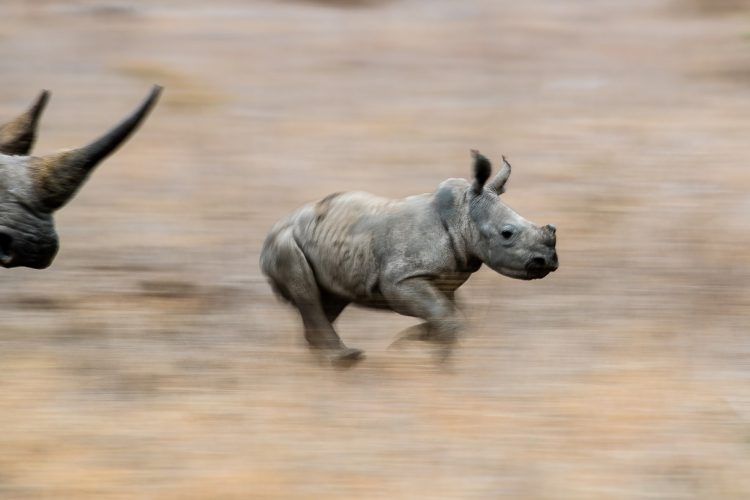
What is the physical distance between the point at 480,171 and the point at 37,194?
192 cm

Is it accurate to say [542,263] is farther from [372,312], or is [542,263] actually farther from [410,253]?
[372,312]

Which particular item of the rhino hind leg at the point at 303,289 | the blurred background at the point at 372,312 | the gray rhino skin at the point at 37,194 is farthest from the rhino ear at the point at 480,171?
the gray rhino skin at the point at 37,194

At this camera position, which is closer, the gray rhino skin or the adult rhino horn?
the gray rhino skin

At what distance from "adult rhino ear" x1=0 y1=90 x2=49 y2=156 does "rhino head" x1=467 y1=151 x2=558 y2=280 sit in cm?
216

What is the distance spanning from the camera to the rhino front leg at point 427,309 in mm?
6207

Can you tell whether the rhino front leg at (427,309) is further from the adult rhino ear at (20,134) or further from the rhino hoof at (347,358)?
the adult rhino ear at (20,134)

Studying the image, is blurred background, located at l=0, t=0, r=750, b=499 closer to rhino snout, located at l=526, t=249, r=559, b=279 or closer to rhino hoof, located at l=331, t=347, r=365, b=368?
rhino hoof, located at l=331, t=347, r=365, b=368

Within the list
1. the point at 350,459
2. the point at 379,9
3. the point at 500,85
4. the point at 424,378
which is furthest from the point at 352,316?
the point at 379,9

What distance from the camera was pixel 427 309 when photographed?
624 cm

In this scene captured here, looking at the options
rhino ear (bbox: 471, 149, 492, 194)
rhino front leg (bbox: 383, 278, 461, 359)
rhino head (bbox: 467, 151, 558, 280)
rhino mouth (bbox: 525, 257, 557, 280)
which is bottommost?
rhino front leg (bbox: 383, 278, 461, 359)

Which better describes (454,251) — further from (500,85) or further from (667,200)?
(500,85)

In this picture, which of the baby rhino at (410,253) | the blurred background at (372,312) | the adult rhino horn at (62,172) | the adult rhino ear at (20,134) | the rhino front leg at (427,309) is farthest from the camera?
the adult rhino ear at (20,134)

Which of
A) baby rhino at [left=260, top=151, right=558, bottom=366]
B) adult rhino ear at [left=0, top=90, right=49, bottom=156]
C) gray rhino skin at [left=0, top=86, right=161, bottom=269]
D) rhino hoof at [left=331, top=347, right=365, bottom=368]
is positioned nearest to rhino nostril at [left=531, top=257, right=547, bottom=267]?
baby rhino at [left=260, top=151, right=558, bottom=366]

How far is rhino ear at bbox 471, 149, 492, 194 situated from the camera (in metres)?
6.35
